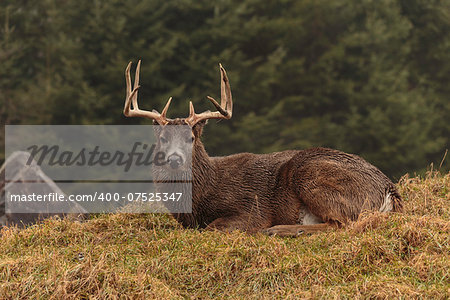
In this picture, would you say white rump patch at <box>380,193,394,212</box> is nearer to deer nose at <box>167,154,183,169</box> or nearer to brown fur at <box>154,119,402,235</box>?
brown fur at <box>154,119,402,235</box>

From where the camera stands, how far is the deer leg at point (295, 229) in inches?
250

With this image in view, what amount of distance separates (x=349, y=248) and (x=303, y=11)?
1944 centimetres

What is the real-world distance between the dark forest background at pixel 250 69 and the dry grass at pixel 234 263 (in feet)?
44.6

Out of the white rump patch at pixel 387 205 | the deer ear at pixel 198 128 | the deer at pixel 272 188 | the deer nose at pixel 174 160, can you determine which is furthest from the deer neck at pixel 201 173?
the white rump patch at pixel 387 205

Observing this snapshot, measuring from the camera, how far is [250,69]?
2188cm

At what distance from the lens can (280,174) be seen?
698cm

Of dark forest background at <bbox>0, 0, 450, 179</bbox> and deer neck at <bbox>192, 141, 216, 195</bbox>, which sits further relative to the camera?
dark forest background at <bbox>0, 0, 450, 179</bbox>

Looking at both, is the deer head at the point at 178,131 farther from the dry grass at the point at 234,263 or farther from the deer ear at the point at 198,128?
the dry grass at the point at 234,263

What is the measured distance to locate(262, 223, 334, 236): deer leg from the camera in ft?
20.8

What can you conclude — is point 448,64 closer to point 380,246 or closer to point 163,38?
point 163,38

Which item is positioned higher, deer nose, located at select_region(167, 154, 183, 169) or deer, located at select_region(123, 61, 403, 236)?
deer nose, located at select_region(167, 154, 183, 169)

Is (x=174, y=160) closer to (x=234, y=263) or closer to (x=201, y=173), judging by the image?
(x=201, y=173)

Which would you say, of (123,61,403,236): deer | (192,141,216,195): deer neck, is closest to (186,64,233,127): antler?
(123,61,403,236): deer

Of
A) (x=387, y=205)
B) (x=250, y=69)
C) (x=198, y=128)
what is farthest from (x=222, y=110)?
(x=250, y=69)
